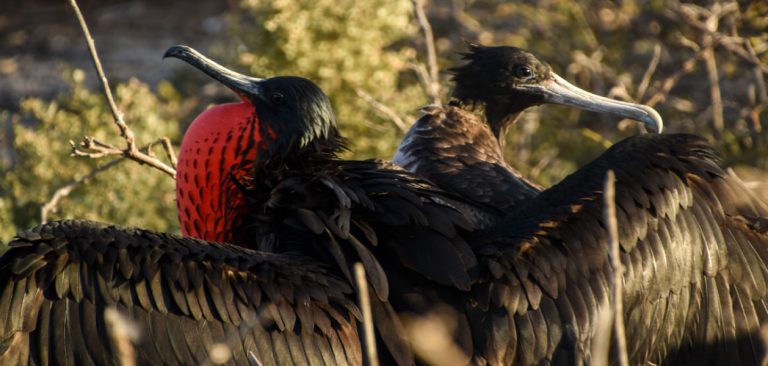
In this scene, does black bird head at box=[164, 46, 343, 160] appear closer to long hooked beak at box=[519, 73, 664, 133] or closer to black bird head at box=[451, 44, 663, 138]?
long hooked beak at box=[519, 73, 664, 133]

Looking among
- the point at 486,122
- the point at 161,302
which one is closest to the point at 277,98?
the point at 161,302

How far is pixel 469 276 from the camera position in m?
3.09

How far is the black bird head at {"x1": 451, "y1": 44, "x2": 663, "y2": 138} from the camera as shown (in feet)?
15.8

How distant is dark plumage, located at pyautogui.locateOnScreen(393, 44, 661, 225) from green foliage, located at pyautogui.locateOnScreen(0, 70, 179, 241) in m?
1.47

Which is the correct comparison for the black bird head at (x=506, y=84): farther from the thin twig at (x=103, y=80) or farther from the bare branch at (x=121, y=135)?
the thin twig at (x=103, y=80)

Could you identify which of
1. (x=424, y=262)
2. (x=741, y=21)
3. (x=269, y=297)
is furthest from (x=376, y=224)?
(x=741, y=21)

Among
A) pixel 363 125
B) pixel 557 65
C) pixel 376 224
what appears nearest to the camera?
pixel 376 224

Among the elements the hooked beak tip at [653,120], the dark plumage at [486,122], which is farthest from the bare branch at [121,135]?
the hooked beak tip at [653,120]

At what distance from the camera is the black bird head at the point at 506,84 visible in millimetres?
4816

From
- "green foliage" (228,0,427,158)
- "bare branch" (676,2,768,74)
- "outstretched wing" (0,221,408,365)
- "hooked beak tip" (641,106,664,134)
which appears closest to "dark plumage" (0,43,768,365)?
"outstretched wing" (0,221,408,365)

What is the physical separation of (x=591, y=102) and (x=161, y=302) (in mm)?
2193

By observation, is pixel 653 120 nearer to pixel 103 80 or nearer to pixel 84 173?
pixel 103 80

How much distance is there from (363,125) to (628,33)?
180 centimetres

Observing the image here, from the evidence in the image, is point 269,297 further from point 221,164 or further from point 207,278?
point 221,164
